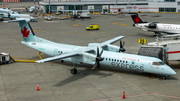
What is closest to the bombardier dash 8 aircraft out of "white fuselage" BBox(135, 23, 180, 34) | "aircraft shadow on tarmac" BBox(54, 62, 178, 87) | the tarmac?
"aircraft shadow on tarmac" BBox(54, 62, 178, 87)

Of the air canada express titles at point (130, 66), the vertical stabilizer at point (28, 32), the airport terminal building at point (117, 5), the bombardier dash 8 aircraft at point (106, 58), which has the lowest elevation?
the air canada express titles at point (130, 66)

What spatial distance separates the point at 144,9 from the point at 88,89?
102 metres

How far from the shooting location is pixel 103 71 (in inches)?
1222

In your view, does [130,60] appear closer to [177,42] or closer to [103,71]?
[103,71]

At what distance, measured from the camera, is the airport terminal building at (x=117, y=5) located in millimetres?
115438

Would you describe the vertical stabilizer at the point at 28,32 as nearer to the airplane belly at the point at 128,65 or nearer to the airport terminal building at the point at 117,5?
the airplane belly at the point at 128,65

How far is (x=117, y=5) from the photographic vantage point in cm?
11869

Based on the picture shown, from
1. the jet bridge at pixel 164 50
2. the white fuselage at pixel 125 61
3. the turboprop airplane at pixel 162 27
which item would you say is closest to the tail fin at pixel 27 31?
the white fuselage at pixel 125 61

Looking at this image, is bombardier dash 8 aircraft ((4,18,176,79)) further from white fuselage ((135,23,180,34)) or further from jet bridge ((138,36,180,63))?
white fuselage ((135,23,180,34))

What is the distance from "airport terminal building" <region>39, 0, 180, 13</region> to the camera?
115 metres

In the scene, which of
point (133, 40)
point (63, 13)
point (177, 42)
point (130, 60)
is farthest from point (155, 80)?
point (63, 13)

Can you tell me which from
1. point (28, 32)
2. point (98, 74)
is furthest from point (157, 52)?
point (28, 32)

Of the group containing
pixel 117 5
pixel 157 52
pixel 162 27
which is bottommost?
pixel 157 52

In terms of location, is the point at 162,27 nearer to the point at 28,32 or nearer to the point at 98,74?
the point at 98,74
